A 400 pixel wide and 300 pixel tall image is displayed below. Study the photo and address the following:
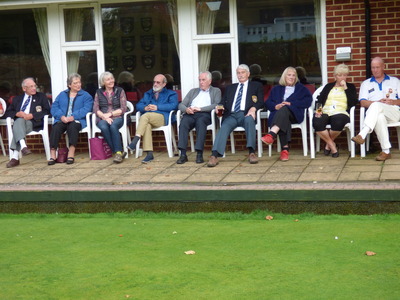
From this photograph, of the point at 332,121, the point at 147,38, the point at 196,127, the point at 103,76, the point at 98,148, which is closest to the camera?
the point at 332,121

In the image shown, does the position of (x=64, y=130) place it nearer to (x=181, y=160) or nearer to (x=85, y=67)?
(x=85, y=67)

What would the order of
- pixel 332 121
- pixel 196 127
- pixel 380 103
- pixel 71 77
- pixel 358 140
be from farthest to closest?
pixel 71 77
pixel 196 127
pixel 332 121
pixel 380 103
pixel 358 140

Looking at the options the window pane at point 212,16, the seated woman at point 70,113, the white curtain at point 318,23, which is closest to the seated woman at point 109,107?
the seated woman at point 70,113

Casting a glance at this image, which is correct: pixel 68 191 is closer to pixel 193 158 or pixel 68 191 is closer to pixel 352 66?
pixel 193 158

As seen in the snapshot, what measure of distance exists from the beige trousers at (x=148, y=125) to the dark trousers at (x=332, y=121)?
2.03m

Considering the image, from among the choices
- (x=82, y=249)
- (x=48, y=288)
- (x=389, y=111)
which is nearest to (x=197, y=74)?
(x=389, y=111)

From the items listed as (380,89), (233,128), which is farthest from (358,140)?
(233,128)

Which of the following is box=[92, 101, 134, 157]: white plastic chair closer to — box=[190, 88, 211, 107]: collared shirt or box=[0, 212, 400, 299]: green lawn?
box=[190, 88, 211, 107]: collared shirt

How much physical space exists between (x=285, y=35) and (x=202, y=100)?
4.63 ft

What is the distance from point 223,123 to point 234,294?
4.78 m

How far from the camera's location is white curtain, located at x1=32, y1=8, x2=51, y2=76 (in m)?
11.3

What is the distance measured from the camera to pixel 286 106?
31.3 feet

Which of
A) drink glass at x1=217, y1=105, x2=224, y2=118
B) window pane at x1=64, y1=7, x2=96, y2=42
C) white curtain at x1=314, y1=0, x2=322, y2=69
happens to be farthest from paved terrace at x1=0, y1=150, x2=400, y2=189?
window pane at x1=64, y1=7, x2=96, y2=42

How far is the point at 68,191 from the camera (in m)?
8.11
